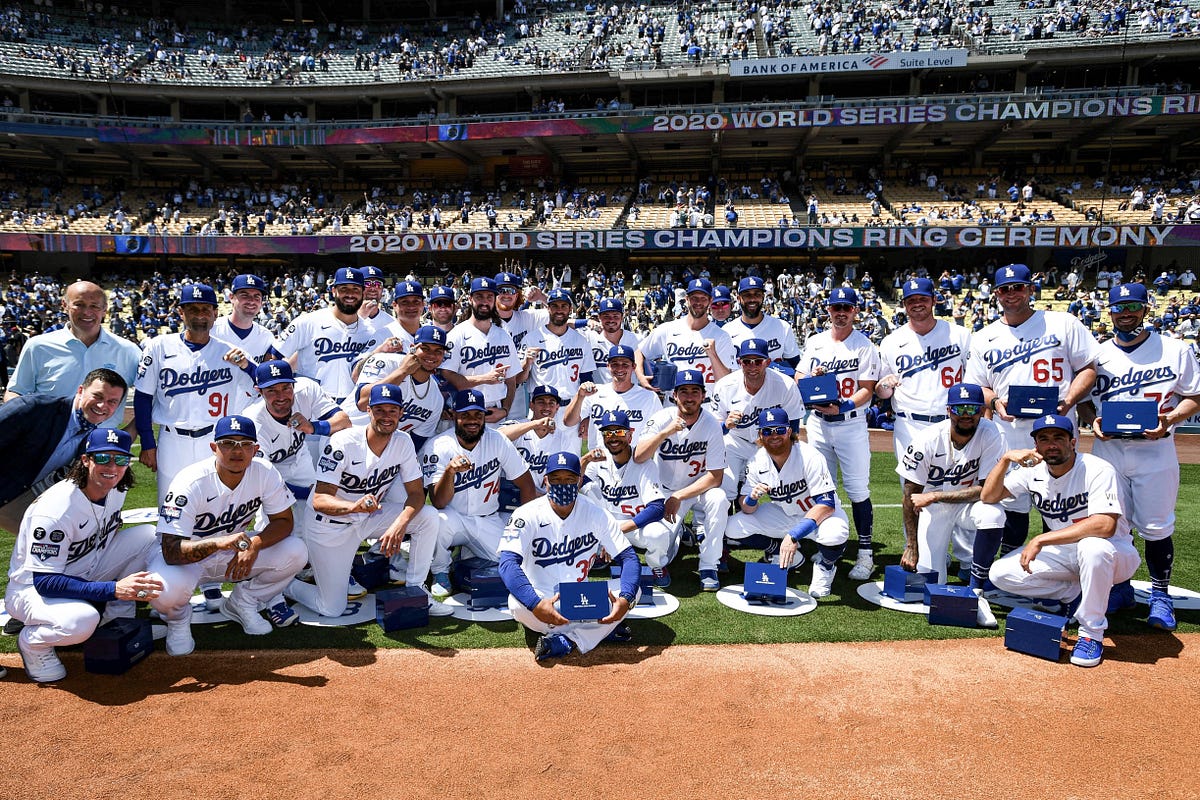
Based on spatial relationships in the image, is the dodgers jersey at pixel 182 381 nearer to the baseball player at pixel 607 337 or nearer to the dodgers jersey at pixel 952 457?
the baseball player at pixel 607 337

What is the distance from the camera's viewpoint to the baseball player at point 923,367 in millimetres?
6883

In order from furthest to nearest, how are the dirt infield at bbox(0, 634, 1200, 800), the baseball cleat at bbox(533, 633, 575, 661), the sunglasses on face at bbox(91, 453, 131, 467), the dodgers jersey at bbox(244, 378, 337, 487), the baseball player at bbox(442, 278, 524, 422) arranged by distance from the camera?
the baseball player at bbox(442, 278, 524, 422) < the dodgers jersey at bbox(244, 378, 337, 487) < the baseball cleat at bbox(533, 633, 575, 661) < the sunglasses on face at bbox(91, 453, 131, 467) < the dirt infield at bbox(0, 634, 1200, 800)

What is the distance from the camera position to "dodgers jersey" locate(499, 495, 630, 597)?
5.56 m

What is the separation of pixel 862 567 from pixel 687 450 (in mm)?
1880

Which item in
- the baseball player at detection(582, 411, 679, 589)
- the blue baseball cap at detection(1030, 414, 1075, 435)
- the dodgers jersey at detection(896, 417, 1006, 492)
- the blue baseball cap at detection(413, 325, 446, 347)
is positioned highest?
the blue baseball cap at detection(413, 325, 446, 347)

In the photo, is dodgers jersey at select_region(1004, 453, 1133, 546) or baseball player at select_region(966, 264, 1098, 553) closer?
dodgers jersey at select_region(1004, 453, 1133, 546)

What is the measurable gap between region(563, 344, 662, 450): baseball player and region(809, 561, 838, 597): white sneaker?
215cm

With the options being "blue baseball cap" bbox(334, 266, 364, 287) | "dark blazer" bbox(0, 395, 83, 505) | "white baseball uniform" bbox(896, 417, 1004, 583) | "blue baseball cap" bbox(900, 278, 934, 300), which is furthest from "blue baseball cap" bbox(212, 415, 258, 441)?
"blue baseball cap" bbox(900, 278, 934, 300)

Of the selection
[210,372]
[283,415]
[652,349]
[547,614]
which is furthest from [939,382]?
[210,372]

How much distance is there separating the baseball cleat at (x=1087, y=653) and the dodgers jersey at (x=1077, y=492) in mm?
742

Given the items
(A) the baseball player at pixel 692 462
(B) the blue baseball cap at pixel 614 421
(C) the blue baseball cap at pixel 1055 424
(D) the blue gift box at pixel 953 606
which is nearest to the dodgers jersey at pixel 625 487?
(A) the baseball player at pixel 692 462

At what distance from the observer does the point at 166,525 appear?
5246 millimetres

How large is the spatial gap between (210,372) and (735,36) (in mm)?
34029

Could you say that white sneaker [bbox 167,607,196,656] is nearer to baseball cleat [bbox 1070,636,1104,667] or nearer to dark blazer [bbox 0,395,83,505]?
dark blazer [bbox 0,395,83,505]
